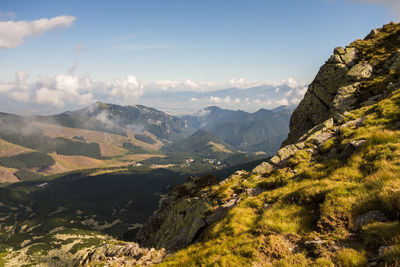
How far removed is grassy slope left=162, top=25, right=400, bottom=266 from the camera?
927 centimetres

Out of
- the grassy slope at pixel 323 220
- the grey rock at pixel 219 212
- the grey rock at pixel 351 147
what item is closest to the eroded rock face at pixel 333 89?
the grassy slope at pixel 323 220

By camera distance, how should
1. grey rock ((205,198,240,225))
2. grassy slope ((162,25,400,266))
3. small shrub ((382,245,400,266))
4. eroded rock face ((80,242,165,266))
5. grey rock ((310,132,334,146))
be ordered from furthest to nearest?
1. grey rock ((310,132,334,146))
2. grey rock ((205,198,240,225))
3. eroded rock face ((80,242,165,266))
4. grassy slope ((162,25,400,266))
5. small shrub ((382,245,400,266))

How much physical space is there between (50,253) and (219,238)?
806 feet

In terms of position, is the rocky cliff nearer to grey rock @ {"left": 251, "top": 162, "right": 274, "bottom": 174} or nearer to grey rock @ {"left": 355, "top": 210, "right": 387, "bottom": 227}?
grey rock @ {"left": 251, "top": 162, "right": 274, "bottom": 174}

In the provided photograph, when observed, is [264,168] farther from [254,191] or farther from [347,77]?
[347,77]

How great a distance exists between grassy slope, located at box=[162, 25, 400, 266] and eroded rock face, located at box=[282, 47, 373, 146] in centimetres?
2145

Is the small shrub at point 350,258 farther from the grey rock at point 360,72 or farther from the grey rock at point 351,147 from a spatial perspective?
the grey rock at point 360,72

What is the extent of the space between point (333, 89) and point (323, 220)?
43.0 meters

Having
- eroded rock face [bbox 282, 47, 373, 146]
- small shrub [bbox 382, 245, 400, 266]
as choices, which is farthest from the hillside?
eroded rock face [bbox 282, 47, 373, 146]

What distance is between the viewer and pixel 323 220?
11812 millimetres

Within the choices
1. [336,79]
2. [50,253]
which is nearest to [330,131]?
[336,79]

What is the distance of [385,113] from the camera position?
870 inches

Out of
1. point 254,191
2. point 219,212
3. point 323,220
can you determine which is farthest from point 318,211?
point 219,212

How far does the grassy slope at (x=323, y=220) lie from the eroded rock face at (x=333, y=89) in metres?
21.4
